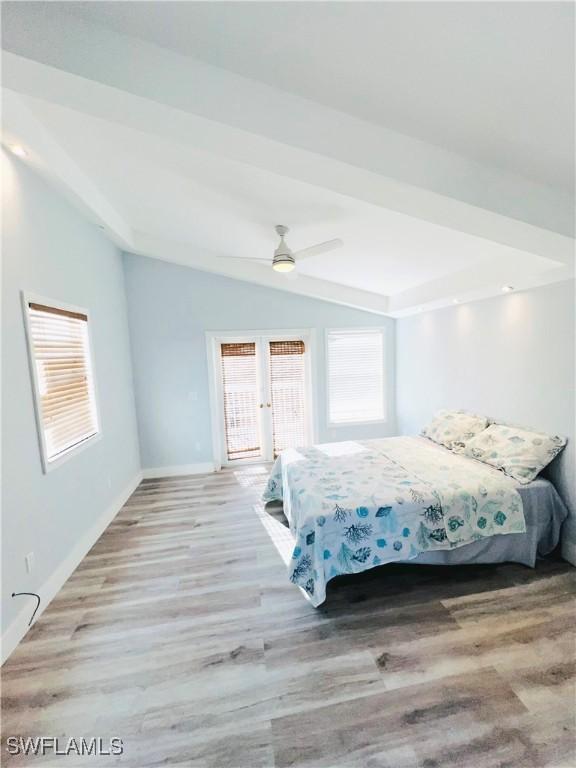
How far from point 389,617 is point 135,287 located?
4.54 metres

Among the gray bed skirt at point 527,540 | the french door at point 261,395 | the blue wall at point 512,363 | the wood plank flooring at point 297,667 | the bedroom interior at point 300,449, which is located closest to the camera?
the bedroom interior at point 300,449

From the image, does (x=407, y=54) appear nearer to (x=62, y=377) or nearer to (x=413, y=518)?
(x=413, y=518)

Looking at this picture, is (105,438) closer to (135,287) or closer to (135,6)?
(135,287)

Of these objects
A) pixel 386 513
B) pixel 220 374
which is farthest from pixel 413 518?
pixel 220 374

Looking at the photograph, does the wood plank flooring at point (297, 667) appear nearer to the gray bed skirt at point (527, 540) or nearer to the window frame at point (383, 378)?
the gray bed skirt at point (527, 540)

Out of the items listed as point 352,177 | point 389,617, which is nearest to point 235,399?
point 389,617

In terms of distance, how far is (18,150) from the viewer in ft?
6.85

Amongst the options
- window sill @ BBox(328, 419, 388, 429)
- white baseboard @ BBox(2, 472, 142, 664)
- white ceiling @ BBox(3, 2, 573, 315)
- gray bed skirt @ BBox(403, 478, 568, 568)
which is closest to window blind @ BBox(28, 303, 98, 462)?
white baseboard @ BBox(2, 472, 142, 664)

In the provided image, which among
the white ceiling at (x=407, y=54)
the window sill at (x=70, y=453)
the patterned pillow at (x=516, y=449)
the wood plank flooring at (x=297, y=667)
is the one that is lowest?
the wood plank flooring at (x=297, y=667)

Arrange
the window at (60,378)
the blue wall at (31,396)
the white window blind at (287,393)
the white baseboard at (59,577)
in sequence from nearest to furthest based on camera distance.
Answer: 1. the white baseboard at (59,577)
2. the blue wall at (31,396)
3. the window at (60,378)
4. the white window blind at (287,393)

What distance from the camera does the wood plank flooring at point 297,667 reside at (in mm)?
1408

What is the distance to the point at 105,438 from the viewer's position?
347cm

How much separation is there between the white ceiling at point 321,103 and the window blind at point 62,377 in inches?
43.8

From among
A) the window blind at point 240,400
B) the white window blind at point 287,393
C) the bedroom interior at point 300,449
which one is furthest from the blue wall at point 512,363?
the window blind at point 240,400
